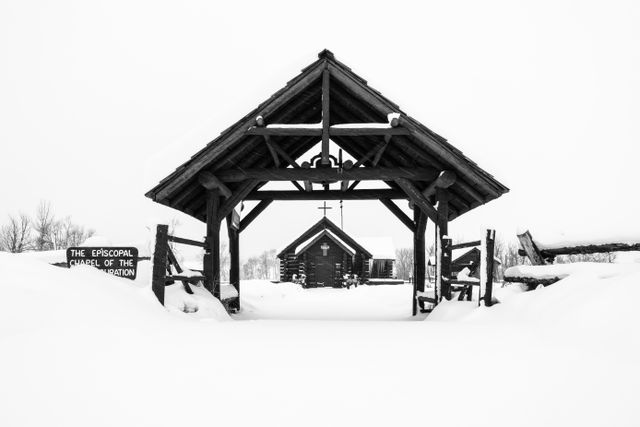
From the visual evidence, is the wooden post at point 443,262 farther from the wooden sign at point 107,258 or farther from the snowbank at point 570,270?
the wooden sign at point 107,258

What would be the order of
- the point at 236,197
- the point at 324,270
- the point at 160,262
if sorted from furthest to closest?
the point at 324,270, the point at 236,197, the point at 160,262

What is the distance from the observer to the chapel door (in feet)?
97.3

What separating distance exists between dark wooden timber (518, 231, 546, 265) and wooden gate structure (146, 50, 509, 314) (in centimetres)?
104

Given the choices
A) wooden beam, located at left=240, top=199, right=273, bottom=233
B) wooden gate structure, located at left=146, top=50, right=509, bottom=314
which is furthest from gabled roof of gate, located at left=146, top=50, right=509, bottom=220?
wooden beam, located at left=240, top=199, right=273, bottom=233

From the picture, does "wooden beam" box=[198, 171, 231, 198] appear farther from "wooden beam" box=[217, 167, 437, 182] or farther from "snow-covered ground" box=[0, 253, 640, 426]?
"snow-covered ground" box=[0, 253, 640, 426]

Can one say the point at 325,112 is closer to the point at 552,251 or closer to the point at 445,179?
the point at 445,179

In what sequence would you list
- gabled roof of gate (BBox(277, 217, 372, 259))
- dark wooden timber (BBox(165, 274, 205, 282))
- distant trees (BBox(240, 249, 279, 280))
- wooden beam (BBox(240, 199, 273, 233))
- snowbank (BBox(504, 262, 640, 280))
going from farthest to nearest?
distant trees (BBox(240, 249, 279, 280))
gabled roof of gate (BBox(277, 217, 372, 259))
wooden beam (BBox(240, 199, 273, 233))
dark wooden timber (BBox(165, 274, 205, 282))
snowbank (BBox(504, 262, 640, 280))

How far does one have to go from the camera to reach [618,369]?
3.19 metres

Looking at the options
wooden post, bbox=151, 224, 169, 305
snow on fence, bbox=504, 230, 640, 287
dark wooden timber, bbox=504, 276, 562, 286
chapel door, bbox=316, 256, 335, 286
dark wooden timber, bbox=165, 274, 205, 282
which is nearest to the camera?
snow on fence, bbox=504, 230, 640, 287

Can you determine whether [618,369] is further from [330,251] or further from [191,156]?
[330,251]

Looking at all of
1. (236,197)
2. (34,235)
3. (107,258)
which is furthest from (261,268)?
(107,258)

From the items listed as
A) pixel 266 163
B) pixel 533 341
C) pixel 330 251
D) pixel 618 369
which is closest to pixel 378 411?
pixel 618 369

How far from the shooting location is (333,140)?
→ 10656 mm

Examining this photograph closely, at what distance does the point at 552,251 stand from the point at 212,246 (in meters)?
6.30
